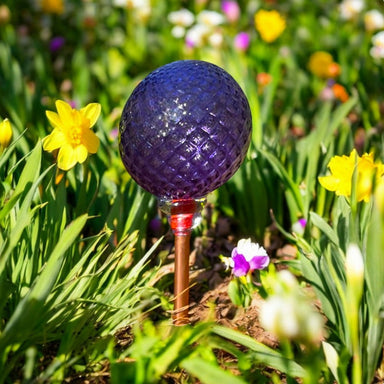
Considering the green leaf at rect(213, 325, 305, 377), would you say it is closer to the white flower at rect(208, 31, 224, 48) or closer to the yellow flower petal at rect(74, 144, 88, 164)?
the yellow flower petal at rect(74, 144, 88, 164)

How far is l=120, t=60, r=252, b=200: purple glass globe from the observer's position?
136 centimetres

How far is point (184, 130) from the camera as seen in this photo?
1.35 metres

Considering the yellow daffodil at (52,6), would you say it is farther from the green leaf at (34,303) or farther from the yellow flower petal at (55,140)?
the green leaf at (34,303)

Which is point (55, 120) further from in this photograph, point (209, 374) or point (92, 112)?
point (209, 374)

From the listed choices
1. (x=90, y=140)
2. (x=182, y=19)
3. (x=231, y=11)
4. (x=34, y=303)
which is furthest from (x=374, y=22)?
(x=34, y=303)

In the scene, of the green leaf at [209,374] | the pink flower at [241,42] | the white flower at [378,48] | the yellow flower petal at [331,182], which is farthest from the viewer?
the pink flower at [241,42]

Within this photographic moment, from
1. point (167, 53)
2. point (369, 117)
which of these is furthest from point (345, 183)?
point (167, 53)

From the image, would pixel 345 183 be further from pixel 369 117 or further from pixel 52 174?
pixel 369 117

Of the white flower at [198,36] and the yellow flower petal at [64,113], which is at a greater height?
the yellow flower petal at [64,113]

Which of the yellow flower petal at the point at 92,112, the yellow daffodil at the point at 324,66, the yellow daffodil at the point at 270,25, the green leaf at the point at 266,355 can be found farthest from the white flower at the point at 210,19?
the green leaf at the point at 266,355

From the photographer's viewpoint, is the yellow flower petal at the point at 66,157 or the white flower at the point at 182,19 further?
the white flower at the point at 182,19

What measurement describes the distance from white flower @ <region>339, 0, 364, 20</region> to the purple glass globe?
107 inches

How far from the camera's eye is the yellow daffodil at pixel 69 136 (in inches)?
59.5

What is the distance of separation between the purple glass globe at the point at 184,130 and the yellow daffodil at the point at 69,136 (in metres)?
0.12
